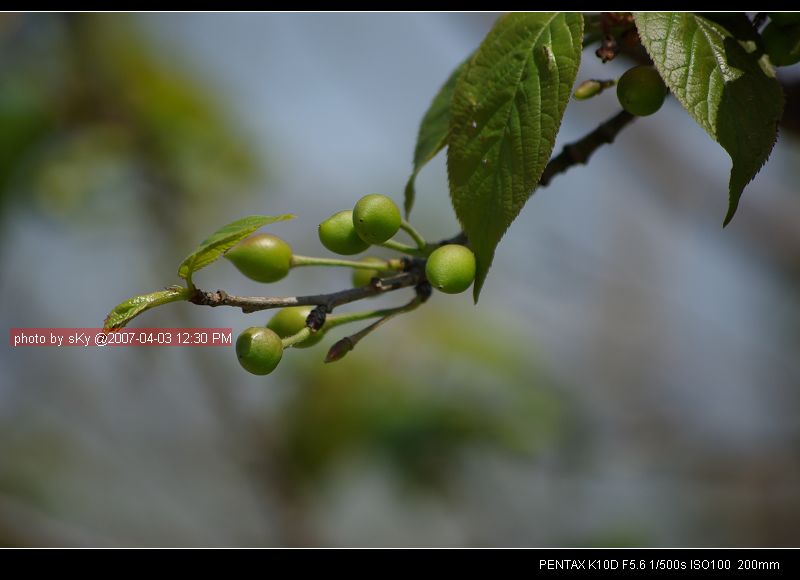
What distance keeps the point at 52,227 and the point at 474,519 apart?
2.60 metres

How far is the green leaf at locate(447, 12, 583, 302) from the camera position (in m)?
0.98

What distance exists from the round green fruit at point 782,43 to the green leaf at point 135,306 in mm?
Answer: 890

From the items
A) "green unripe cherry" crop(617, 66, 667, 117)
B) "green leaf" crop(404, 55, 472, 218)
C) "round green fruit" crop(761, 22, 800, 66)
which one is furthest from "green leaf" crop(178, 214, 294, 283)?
"round green fruit" crop(761, 22, 800, 66)

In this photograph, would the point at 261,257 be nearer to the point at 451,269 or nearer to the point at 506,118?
the point at 451,269

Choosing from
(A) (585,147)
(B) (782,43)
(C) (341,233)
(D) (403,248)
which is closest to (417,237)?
(D) (403,248)

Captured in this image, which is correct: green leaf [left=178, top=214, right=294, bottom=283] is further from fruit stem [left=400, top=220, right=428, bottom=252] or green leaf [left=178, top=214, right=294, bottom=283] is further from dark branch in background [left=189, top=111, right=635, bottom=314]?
fruit stem [left=400, top=220, right=428, bottom=252]

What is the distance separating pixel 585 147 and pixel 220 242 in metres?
0.68

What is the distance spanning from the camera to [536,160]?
98cm

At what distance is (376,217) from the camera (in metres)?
1.02

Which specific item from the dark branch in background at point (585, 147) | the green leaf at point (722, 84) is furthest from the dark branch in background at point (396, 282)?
the green leaf at point (722, 84)

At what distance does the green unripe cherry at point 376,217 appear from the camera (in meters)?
1.02

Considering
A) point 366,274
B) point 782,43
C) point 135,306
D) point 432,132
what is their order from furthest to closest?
point 432,132, point 366,274, point 782,43, point 135,306

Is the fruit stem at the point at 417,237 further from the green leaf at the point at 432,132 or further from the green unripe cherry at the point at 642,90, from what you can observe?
the green unripe cherry at the point at 642,90

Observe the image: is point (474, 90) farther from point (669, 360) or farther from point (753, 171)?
point (669, 360)
